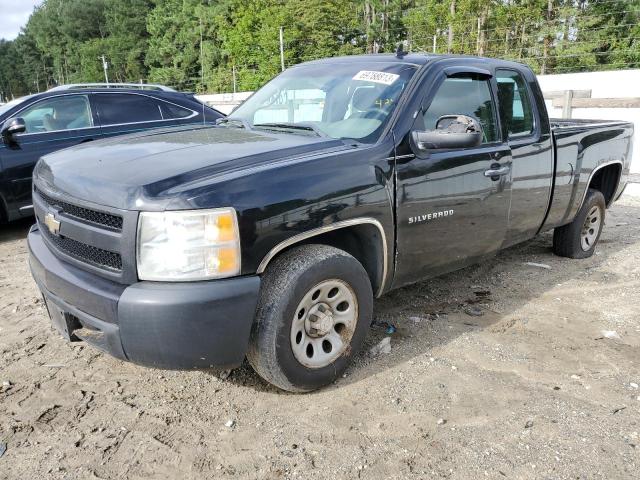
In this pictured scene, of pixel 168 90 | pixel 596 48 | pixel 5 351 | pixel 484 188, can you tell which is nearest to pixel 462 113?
pixel 484 188

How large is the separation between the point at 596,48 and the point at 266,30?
30.0 metres

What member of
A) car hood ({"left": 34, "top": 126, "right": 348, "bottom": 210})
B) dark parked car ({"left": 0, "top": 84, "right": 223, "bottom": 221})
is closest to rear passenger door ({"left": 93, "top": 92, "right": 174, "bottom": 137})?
dark parked car ({"left": 0, "top": 84, "right": 223, "bottom": 221})

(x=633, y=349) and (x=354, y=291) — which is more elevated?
(x=354, y=291)

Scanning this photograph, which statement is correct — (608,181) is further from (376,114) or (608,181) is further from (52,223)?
(52,223)

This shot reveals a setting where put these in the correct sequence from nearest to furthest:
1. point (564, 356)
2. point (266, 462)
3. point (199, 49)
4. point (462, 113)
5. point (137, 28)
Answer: point (266, 462) → point (564, 356) → point (462, 113) → point (199, 49) → point (137, 28)

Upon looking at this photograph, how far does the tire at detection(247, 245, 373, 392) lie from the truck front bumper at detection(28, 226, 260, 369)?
0.13 m

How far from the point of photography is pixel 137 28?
83312 millimetres

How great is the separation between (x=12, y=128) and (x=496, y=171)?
17.0 feet

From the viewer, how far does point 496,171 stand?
3.75m

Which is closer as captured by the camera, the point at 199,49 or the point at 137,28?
the point at 199,49

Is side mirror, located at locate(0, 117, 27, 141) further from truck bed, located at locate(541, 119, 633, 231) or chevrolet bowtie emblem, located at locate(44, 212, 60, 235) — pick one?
truck bed, located at locate(541, 119, 633, 231)

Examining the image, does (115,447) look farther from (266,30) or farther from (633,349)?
(266,30)

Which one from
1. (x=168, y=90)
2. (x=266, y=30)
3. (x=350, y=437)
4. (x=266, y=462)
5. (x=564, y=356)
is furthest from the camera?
(x=266, y=30)

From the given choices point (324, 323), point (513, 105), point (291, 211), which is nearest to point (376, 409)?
point (324, 323)
